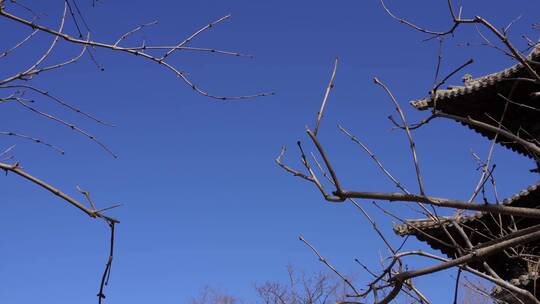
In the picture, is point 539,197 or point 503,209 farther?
point 539,197

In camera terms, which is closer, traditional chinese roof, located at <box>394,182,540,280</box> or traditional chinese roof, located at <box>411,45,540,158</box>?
traditional chinese roof, located at <box>394,182,540,280</box>

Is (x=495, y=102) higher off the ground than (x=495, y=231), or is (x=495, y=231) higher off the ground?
(x=495, y=102)

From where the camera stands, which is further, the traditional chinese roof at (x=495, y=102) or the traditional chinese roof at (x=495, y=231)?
the traditional chinese roof at (x=495, y=102)

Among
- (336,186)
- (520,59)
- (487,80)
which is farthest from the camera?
(487,80)

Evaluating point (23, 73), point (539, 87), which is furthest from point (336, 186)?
point (539, 87)

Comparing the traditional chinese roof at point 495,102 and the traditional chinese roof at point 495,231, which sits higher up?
the traditional chinese roof at point 495,102

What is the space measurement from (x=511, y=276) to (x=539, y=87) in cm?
245

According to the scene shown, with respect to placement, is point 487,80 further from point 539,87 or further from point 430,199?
point 430,199

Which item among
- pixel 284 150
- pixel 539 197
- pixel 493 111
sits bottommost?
pixel 284 150

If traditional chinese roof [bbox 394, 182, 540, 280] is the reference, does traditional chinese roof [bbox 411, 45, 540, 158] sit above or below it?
above

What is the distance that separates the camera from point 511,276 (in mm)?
7738

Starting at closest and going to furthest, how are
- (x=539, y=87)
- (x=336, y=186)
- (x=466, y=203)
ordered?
(x=336, y=186), (x=466, y=203), (x=539, y=87)

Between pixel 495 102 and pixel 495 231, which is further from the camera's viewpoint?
pixel 495 102

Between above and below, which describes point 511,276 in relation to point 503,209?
above
